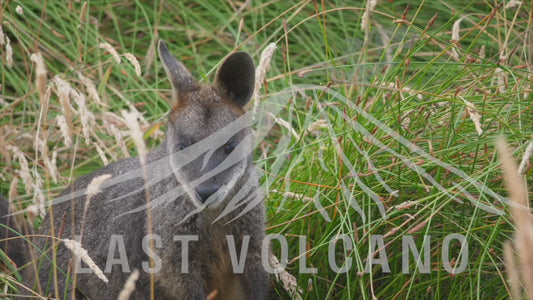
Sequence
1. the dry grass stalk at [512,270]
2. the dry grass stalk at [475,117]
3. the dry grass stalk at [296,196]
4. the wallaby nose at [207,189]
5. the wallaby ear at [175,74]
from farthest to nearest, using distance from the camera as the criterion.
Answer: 1. the dry grass stalk at [296,196]
2. the wallaby ear at [175,74]
3. the wallaby nose at [207,189]
4. the dry grass stalk at [475,117]
5. the dry grass stalk at [512,270]

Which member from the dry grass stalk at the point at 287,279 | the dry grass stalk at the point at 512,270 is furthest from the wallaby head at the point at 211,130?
the dry grass stalk at the point at 512,270

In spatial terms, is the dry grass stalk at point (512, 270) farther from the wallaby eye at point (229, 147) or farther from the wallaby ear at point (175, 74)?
the wallaby ear at point (175, 74)

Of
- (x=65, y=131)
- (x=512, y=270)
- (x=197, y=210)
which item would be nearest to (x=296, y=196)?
(x=197, y=210)

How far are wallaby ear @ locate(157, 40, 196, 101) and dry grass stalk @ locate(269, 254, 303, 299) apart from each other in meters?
0.99

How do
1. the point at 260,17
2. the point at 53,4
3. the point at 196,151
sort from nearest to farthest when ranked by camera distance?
1. the point at 196,151
2. the point at 53,4
3. the point at 260,17

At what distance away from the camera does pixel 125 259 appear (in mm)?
3957

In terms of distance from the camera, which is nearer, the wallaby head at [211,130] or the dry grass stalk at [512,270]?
the dry grass stalk at [512,270]

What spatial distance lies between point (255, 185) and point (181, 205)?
409mm

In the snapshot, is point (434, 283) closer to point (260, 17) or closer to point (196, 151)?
point (196, 151)

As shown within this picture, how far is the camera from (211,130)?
363 cm

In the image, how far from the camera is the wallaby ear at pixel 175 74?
148 inches

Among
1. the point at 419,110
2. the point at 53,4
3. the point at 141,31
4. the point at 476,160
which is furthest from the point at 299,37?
the point at 476,160

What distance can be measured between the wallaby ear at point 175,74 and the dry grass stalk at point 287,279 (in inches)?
39.0

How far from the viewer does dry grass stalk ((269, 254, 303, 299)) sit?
3.48 meters
